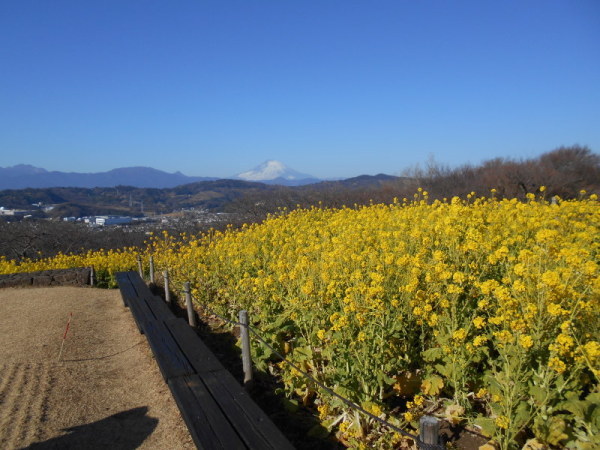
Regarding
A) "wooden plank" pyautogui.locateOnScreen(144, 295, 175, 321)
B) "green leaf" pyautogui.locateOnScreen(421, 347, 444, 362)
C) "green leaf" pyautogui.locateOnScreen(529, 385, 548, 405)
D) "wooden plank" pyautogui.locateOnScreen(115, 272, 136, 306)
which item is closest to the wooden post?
"green leaf" pyautogui.locateOnScreen(529, 385, 548, 405)

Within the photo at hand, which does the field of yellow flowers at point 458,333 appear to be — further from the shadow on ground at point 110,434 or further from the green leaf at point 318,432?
the shadow on ground at point 110,434

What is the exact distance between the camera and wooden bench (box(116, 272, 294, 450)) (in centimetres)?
264

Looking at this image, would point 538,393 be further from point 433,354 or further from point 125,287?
point 125,287

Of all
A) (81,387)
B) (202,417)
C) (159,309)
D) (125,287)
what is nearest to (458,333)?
(202,417)

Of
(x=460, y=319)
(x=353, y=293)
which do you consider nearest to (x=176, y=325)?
(x=353, y=293)

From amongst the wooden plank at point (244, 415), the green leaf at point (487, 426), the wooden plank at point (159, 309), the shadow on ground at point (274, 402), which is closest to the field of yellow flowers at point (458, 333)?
the green leaf at point (487, 426)

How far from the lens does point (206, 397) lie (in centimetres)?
320

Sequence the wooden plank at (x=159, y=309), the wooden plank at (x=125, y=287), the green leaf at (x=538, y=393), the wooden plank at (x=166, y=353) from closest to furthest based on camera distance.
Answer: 1. the green leaf at (x=538, y=393)
2. the wooden plank at (x=166, y=353)
3. the wooden plank at (x=159, y=309)
4. the wooden plank at (x=125, y=287)

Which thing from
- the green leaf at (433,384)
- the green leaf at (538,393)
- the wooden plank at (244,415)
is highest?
the green leaf at (538,393)

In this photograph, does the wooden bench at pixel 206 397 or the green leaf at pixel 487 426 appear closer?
the green leaf at pixel 487 426

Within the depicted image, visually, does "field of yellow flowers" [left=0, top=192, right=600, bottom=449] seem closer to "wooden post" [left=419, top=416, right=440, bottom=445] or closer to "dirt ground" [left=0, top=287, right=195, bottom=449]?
"wooden post" [left=419, top=416, right=440, bottom=445]

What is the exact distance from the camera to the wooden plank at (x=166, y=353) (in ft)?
12.0

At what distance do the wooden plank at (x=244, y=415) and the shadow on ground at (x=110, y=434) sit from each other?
73 centimetres

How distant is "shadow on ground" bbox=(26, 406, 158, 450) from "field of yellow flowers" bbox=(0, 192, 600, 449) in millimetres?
1295
